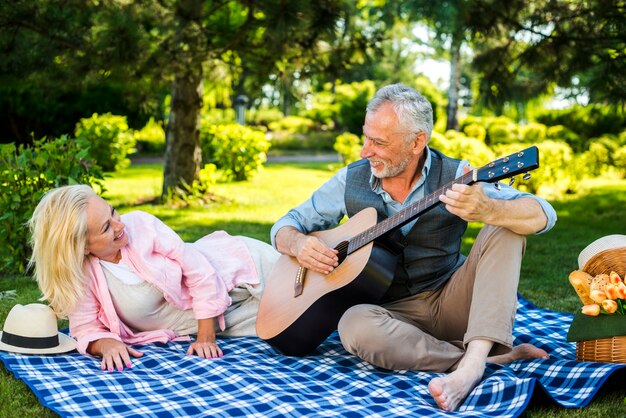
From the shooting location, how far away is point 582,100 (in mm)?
7461

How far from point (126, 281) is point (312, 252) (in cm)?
91

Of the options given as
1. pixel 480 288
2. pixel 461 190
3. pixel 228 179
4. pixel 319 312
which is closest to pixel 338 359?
pixel 319 312

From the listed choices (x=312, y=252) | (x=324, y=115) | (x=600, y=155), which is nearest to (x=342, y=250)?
(x=312, y=252)

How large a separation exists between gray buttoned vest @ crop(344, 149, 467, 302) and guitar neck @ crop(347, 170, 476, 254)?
126 millimetres

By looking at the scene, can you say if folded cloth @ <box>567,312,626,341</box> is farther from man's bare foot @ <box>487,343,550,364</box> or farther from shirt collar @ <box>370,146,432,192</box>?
shirt collar @ <box>370,146,432,192</box>

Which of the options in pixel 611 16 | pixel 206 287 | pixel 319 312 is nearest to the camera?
pixel 319 312

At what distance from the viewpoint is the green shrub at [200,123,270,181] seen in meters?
11.6

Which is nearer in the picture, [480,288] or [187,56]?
[480,288]

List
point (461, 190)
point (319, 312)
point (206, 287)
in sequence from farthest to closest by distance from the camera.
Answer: point (206, 287), point (319, 312), point (461, 190)

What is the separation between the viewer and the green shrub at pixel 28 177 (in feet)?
16.9

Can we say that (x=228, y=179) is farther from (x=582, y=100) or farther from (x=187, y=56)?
(x=582, y=100)

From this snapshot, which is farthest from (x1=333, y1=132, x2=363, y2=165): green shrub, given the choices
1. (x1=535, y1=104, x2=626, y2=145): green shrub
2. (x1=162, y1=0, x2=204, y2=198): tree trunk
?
(x1=535, y1=104, x2=626, y2=145): green shrub

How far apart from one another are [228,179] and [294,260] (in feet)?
27.5

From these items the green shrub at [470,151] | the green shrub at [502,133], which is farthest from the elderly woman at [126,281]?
the green shrub at [502,133]
